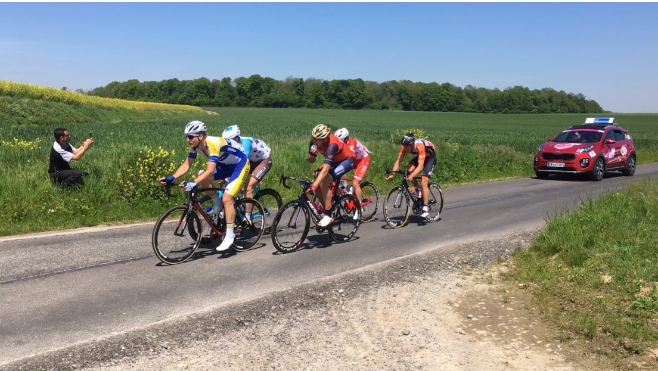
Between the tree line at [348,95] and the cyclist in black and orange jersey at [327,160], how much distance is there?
330ft

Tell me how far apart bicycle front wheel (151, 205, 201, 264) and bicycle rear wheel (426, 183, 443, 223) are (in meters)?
4.98

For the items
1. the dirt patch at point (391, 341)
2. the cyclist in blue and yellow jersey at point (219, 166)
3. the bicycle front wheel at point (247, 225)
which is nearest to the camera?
the dirt patch at point (391, 341)

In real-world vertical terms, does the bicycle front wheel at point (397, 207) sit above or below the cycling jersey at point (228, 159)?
below

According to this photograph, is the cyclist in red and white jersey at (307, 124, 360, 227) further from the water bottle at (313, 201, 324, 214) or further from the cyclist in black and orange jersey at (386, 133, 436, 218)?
the cyclist in black and orange jersey at (386, 133, 436, 218)

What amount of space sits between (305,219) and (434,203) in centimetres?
356

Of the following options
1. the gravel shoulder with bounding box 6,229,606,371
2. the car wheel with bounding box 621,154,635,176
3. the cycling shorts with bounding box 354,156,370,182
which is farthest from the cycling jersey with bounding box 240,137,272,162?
the car wheel with bounding box 621,154,635,176

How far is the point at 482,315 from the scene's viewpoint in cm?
577

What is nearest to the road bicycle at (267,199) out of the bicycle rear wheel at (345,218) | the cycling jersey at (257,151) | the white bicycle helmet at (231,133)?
the cycling jersey at (257,151)

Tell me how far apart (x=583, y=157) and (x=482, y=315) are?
1547 centimetres

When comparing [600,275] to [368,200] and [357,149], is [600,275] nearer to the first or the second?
[357,149]

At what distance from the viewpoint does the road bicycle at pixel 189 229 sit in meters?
7.51

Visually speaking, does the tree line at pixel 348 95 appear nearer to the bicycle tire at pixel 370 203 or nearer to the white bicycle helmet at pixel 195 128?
the bicycle tire at pixel 370 203

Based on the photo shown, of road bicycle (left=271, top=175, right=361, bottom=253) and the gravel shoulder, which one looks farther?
road bicycle (left=271, top=175, right=361, bottom=253)

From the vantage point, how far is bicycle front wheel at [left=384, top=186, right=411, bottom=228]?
10455 mm
